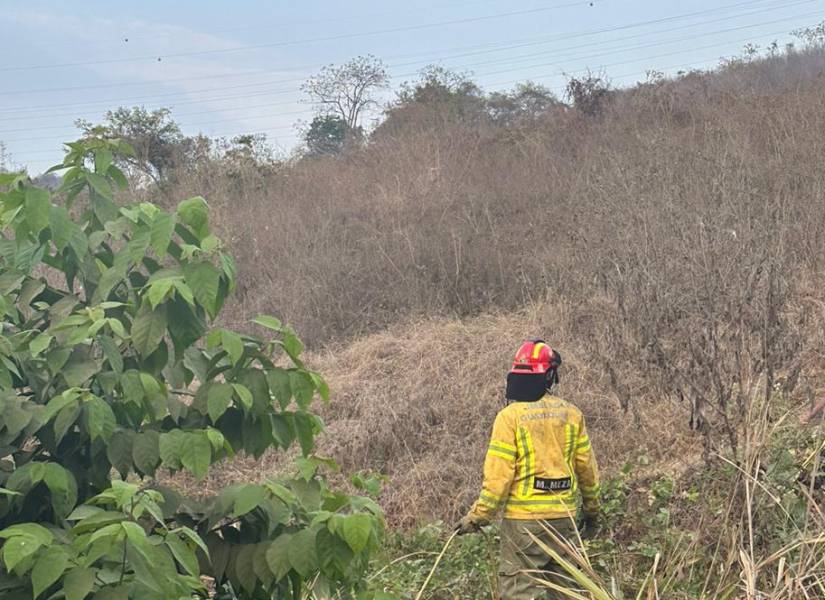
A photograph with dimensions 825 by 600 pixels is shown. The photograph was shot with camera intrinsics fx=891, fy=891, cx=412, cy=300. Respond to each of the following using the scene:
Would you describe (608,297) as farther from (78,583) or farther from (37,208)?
(78,583)

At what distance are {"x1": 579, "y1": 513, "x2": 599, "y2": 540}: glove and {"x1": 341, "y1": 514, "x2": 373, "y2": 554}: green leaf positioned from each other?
303 cm

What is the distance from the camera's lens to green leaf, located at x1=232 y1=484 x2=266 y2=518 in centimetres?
208

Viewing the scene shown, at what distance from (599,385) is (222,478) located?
3596mm

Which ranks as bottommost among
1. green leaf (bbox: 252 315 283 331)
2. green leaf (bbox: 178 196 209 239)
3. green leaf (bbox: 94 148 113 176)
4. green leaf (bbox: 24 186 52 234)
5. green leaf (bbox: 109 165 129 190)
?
green leaf (bbox: 252 315 283 331)

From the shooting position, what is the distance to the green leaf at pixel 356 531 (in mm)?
1964

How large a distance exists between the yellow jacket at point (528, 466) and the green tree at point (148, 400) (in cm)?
200

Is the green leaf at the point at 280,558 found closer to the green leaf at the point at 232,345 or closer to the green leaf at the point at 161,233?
the green leaf at the point at 232,345

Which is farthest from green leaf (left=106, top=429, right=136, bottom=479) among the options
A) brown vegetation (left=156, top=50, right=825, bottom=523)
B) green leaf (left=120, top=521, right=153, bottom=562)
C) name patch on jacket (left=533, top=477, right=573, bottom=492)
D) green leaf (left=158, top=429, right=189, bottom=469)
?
brown vegetation (left=156, top=50, right=825, bottom=523)

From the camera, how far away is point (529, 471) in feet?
14.4

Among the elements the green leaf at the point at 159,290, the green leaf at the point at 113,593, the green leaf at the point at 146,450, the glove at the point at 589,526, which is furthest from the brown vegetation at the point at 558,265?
the green leaf at the point at 113,593

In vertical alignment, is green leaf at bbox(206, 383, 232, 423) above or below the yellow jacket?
above

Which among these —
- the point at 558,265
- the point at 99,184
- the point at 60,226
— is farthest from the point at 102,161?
the point at 558,265

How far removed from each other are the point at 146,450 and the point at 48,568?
449 mm

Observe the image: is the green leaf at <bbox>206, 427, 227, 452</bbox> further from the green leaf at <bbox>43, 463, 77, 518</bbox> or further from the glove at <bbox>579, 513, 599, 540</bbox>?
the glove at <bbox>579, 513, 599, 540</bbox>
